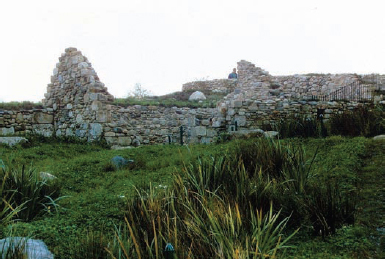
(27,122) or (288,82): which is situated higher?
(288,82)

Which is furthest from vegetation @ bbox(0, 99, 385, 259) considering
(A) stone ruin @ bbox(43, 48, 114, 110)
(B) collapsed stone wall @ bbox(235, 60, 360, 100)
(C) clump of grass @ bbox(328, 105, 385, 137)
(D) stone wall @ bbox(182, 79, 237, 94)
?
(D) stone wall @ bbox(182, 79, 237, 94)

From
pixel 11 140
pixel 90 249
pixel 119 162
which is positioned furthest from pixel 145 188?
pixel 11 140

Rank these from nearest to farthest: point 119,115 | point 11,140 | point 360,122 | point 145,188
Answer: point 145,188, point 360,122, point 11,140, point 119,115

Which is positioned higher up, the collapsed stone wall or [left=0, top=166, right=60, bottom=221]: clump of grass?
the collapsed stone wall

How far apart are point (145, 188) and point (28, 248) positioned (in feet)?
6.97

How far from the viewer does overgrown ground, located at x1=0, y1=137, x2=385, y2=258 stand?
4629 millimetres

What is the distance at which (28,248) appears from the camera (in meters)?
4.45

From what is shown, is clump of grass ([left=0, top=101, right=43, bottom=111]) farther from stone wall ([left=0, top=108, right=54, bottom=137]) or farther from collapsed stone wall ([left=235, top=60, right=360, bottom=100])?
collapsed stone wall ([left=235, top=60, right=360, bottom=100])

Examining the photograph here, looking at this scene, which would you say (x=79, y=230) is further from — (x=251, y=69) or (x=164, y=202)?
(x=251, y=69)

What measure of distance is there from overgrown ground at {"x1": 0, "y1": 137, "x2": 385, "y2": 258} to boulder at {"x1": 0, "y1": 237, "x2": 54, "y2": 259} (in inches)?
5.5

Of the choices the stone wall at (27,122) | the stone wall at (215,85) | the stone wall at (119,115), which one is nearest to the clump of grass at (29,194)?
the stone wall at (119,115)

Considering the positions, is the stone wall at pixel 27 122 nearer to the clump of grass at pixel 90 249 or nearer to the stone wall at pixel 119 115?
the stone wall at pixel 119 115

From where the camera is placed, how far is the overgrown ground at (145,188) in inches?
182

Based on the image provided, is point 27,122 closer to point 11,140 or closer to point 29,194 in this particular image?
point 11,140
